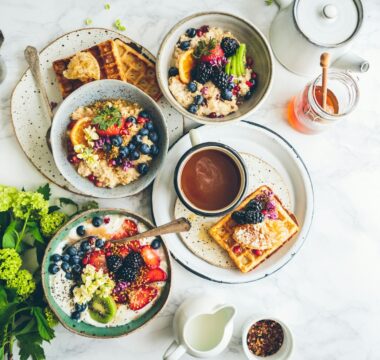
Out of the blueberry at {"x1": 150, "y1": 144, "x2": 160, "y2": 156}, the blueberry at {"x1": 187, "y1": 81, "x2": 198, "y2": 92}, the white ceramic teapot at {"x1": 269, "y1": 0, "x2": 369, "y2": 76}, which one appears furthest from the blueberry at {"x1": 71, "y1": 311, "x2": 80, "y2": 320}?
the white ceramic teapot at {"x1": 269, "y1": 0, "x2": 369, "y2": 76}

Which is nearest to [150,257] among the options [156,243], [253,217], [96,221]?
[156,243]

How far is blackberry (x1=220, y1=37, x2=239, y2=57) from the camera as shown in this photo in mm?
2422

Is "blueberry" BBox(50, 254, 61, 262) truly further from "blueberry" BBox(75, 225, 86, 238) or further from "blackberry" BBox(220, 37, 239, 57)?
"blackberry" BBox(220, 37, 239, 57)

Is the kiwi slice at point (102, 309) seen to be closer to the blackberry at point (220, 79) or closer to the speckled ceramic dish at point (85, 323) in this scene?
the speckled ceramic dish at point (85, 323)

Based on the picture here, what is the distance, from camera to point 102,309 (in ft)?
8.13

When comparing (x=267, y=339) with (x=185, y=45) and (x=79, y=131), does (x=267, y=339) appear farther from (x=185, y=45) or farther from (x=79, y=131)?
(x=185, y=45)

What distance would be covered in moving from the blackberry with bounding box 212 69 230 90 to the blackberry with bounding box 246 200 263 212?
0.59 metres

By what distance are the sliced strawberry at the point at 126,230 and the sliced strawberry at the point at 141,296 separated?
27 cm

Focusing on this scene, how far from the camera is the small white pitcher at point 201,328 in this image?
7.98ft

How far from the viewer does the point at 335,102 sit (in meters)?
2.66

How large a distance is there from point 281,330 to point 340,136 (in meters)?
1.09

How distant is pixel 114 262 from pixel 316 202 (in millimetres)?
1142

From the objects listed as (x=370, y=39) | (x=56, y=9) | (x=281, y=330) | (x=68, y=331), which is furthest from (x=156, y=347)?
(x=370, y=39)

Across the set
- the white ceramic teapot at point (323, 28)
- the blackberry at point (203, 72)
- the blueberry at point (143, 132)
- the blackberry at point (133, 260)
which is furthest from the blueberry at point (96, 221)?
the white ceramic teapot at point (323, 28)
